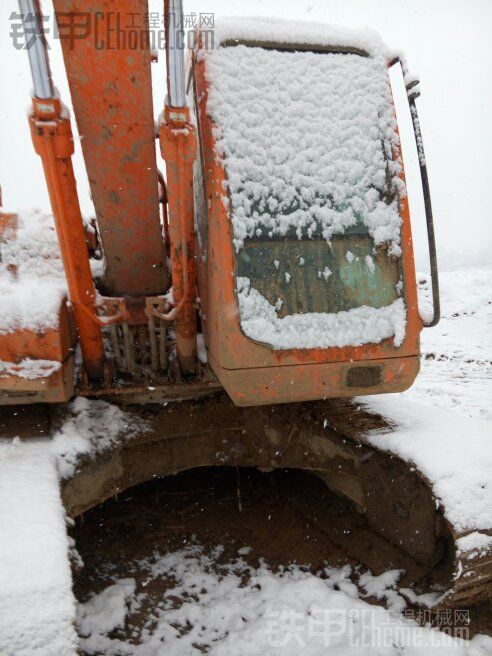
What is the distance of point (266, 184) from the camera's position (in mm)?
2086

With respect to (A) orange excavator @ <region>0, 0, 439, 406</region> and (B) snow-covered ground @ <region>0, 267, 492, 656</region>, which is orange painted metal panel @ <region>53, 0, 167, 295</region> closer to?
(A) orange excavator @ <region>0, 0, 439, 406</region>

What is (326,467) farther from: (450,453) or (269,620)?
(269,620)

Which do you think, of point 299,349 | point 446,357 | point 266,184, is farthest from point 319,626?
point 446,357

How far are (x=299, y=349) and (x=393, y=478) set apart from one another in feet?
2.84

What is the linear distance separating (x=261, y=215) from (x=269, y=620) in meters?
1.73

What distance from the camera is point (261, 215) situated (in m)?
2.08

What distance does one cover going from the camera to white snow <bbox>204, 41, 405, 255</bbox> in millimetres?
2076

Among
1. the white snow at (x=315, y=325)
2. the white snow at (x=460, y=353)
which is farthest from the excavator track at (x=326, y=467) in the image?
the white snow at (x=460, y=353)

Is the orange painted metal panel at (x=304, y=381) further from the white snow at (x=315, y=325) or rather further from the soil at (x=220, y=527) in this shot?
the soil at (x=220, y=527)

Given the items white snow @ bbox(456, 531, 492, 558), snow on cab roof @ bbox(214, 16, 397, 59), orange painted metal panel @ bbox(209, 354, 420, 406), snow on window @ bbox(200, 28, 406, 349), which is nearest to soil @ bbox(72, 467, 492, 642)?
white snow @ bbox(456, 531, 492, 558)

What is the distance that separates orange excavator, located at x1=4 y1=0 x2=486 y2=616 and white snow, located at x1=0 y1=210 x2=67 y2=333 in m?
0.05

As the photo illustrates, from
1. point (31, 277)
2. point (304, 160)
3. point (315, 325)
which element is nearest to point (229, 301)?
point (315, 325)

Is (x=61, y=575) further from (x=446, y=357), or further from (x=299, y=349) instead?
(x=446, y=357)

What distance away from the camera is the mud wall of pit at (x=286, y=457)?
235 cm
